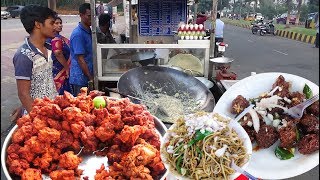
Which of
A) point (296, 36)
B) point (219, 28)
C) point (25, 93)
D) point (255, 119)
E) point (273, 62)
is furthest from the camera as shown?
point (296, 36)

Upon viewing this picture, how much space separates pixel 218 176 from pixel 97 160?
82cm

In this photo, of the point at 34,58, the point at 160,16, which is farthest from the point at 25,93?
the point at 160,16

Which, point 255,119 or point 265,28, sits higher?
A: point 265,28

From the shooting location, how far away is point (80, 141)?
6.50ft

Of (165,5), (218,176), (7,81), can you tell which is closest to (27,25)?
(218,176)

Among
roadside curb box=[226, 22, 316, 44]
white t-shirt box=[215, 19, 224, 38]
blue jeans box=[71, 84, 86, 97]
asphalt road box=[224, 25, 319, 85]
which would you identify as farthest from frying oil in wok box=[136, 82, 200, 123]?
roadside curb box=[226, 22, 316, 44]

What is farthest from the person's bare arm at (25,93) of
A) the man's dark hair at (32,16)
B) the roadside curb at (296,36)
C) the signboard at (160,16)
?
the roadside curb at (296,36)

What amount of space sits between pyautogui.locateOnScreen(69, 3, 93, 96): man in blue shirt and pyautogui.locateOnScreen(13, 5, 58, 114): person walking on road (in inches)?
46.3

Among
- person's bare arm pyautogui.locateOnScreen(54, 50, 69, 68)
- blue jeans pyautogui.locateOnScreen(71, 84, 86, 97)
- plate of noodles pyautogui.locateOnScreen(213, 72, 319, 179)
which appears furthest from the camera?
blue jeans pyautogui.locateOnScreen(71, 84, 86, 97)

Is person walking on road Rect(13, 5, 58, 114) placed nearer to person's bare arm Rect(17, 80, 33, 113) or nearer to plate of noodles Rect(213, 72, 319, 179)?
person's bare arm Rect(17, 80, 33, 113)

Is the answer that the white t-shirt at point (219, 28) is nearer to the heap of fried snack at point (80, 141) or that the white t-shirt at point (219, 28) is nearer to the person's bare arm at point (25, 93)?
the person's bare arm at point (25, 93)

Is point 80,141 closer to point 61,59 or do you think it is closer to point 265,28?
point 61,59

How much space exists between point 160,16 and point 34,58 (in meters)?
5.33

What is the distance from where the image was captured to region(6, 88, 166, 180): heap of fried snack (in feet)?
5.79
